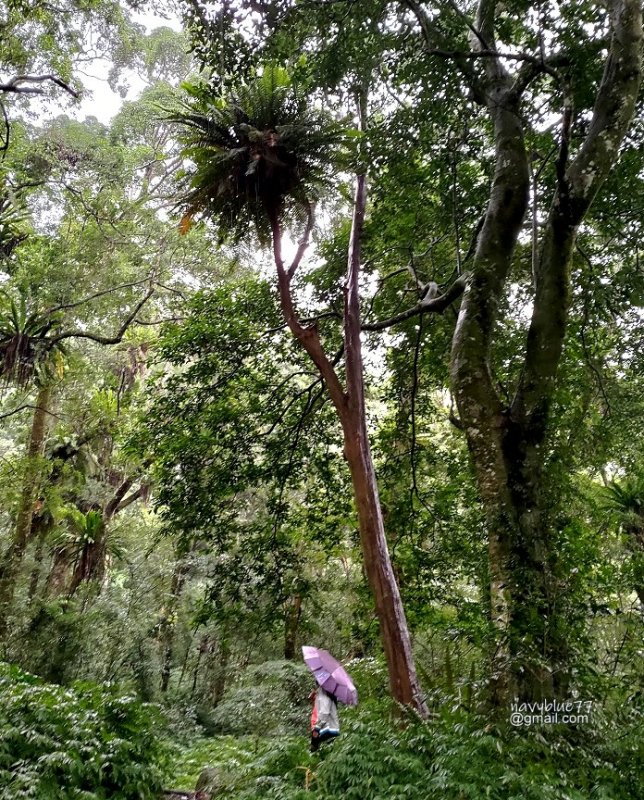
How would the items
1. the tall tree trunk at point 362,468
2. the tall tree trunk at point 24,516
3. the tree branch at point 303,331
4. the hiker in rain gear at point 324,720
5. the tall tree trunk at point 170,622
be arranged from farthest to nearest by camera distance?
1. the tall tree trunk at point 170,622
2. the tall tree trunk at point 24,516
3. the tree branch at point 303,331
4. the hiker in rain gear at point 324,720
5. the tall tree trunk at point 362,468

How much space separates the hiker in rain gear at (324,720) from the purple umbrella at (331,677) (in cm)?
7

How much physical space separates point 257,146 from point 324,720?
241 inches

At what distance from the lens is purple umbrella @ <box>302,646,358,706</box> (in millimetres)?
5039

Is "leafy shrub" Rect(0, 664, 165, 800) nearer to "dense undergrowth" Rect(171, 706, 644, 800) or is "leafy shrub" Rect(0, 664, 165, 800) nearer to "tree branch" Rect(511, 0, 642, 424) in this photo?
"dense undergrowth" Rect(171, 706, 644, 800)

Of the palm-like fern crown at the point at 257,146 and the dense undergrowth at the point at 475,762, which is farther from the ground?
the palm-like fern crown at the point at 257,146

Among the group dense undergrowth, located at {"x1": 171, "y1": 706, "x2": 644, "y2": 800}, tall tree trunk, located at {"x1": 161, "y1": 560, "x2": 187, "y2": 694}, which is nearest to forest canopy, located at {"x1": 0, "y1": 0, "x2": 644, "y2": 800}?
dense undergrowth, located at {"x1": 171, "y1": 706, "x2": 644, "y2": 800}

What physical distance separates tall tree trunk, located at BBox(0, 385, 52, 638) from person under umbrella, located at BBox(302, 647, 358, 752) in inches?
253

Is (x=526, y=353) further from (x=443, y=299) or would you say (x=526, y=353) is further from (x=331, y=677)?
(x=331, y=677)

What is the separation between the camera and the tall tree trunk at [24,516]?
9.02 m

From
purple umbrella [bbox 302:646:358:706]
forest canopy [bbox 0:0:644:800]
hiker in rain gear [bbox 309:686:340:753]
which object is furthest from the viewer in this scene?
purple umbrella [bbox 302:646:358:706]

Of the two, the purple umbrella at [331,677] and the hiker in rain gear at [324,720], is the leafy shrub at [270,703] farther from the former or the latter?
the hiker in rain gear at [324,720]

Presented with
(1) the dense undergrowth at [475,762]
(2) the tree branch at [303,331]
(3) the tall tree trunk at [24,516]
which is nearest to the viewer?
(1) the dense undergrowth at [475,762]

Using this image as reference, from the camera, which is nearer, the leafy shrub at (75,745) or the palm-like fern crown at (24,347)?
the leafy shrub at (75,745)

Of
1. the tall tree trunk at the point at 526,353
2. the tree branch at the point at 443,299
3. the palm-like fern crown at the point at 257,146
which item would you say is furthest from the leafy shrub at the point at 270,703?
the palm-like fern crown at the point at 257,146
